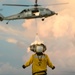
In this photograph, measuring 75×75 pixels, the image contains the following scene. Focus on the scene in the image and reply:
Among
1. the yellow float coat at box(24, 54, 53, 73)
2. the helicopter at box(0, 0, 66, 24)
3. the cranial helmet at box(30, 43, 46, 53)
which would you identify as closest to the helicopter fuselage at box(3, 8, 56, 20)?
the helicopter at box(0, 0, 66, 24)

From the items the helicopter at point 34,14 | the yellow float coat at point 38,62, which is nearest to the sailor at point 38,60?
the yellow float coat at point 38,62

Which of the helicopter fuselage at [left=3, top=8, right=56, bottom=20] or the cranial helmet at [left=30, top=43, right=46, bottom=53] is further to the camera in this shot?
the helicopter fuselage at [left=3, top=8, right=56, bottom=20]

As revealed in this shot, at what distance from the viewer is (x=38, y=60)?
16.2 metres

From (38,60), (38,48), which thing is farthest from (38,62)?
(38,48)

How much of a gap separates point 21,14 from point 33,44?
42627mm

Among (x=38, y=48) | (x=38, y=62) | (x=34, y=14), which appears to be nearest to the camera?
(x=38, y=48)

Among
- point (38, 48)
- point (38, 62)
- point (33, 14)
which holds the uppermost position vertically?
point (38, 48)

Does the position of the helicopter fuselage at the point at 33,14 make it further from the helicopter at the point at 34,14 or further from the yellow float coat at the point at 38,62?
the yellow float coat at the point at 38,62

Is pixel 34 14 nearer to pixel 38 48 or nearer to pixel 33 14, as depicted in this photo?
pixel 33 14

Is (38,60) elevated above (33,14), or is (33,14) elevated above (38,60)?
(38,60)

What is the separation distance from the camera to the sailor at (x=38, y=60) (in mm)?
15867

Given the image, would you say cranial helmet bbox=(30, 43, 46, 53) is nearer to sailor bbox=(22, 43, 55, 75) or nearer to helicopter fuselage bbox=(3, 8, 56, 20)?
sailor bbox=(22, 43, 55, 75)

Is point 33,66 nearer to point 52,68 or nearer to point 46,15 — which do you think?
point 52,68

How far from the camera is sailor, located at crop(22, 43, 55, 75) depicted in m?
15.9
